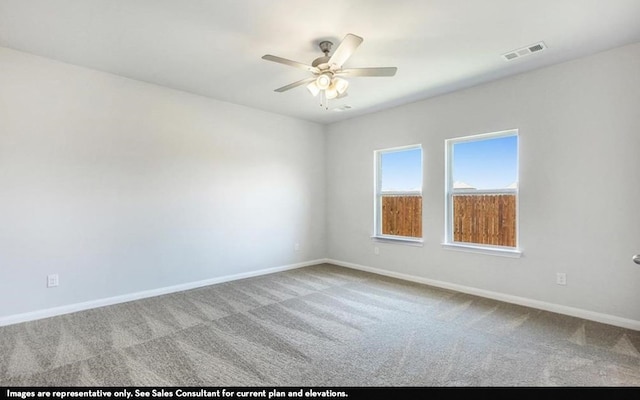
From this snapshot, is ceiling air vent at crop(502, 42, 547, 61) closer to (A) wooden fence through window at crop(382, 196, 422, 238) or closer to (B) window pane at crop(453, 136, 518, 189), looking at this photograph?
(B) window pane at crop(453, 136, 518, 189)

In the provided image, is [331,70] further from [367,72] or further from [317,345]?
[317,345]

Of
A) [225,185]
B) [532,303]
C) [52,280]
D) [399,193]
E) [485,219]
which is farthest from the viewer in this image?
[399,193]

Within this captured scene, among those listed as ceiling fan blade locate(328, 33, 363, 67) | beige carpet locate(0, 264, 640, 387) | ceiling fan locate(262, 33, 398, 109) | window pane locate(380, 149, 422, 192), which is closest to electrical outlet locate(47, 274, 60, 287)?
beige carpet locate(0, 264, 640, 387)

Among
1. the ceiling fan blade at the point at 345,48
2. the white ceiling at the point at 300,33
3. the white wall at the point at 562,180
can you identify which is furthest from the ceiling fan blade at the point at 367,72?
the white wall at the point at 562,180

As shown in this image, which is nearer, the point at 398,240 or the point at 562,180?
the point at 562,180

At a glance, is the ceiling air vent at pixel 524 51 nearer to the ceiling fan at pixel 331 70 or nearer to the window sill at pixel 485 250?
the ceiling fan at pixel 331 70

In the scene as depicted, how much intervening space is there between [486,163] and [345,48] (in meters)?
2.65

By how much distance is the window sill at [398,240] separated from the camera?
4715mm

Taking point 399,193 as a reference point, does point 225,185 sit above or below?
above

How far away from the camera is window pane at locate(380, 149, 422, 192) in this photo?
485cm

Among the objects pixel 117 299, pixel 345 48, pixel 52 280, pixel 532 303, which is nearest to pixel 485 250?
pixel 532 303

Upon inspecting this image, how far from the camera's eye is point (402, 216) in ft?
16.5

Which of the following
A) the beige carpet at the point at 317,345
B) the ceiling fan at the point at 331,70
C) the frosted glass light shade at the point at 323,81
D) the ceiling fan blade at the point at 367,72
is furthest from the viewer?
the frosted glass light shade at the point at 323,81

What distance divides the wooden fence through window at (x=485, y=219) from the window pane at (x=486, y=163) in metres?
0.17
